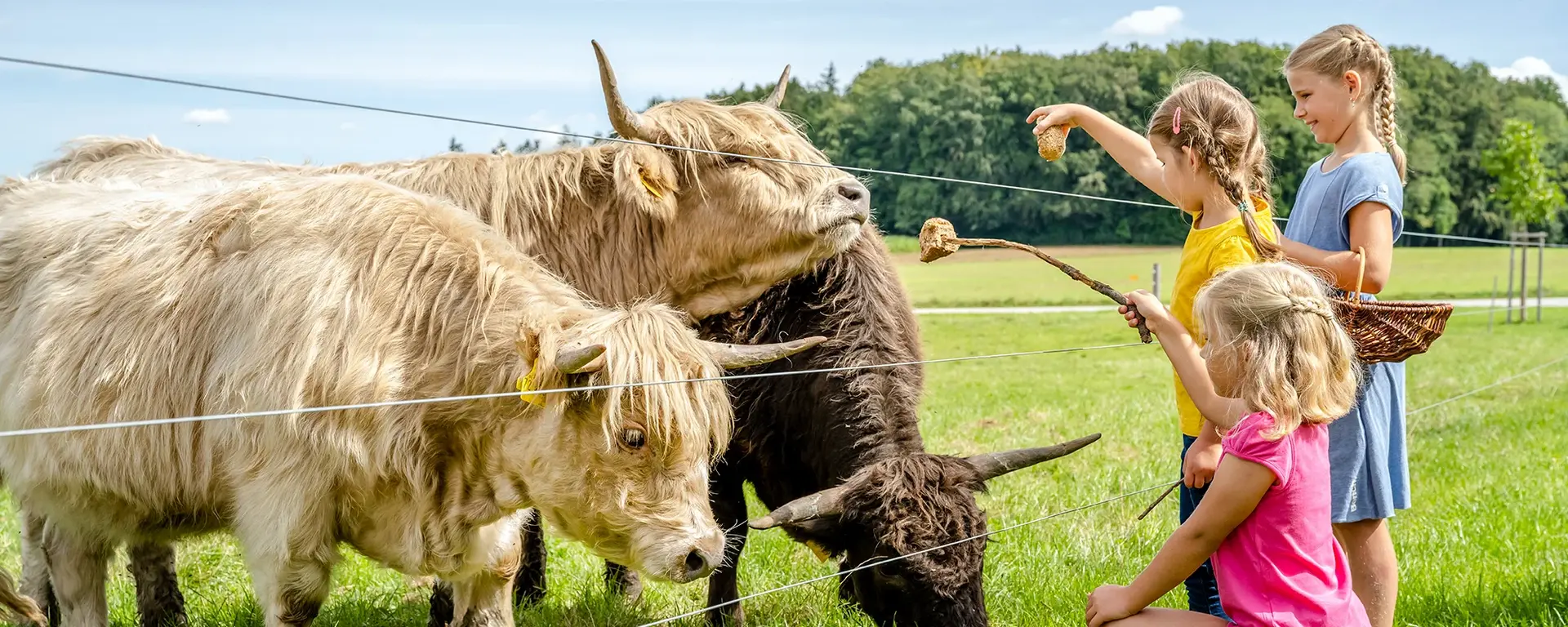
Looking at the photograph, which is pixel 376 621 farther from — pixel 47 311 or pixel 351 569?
pixel 47 311

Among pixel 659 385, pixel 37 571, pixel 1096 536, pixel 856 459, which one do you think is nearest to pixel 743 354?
pixel 659 385

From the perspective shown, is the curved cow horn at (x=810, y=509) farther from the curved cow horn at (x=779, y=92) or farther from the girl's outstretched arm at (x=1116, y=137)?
the curved cow horn at (x=779, y=92)

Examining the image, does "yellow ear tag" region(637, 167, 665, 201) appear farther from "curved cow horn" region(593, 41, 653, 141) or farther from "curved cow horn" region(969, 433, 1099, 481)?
"curved cow horn" region(969, 433, 1099, 481)

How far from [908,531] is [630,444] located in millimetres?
1267

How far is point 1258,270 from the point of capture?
299cm

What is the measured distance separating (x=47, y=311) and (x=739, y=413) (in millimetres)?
2777

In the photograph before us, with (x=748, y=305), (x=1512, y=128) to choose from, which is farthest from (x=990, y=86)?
(x=748, y=305)

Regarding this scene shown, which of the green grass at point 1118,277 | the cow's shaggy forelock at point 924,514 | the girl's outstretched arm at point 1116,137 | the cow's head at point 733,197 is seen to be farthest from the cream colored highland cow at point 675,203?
the green grass at point 1118,277

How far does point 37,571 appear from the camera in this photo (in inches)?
219

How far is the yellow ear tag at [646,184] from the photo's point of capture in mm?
4848

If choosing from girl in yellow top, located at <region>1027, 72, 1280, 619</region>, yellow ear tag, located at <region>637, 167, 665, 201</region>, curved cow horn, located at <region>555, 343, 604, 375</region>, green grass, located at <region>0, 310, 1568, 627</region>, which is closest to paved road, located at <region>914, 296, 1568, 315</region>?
green grass, located at <region>0, 310, 1568, 627</region>

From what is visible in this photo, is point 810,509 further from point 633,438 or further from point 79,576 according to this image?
point 79,576

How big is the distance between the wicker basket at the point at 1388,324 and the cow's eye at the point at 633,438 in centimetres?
207

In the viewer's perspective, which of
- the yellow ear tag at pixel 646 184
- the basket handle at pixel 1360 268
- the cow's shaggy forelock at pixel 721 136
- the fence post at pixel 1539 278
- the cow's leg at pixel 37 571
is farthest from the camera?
the fence post at pixel 1539 278
